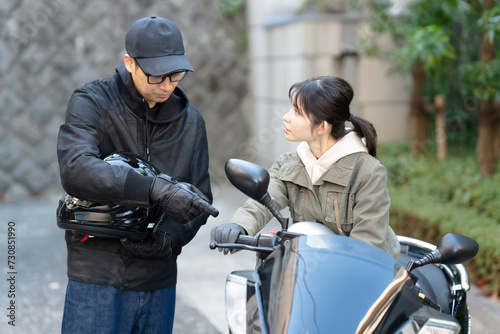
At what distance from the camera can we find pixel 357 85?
702cm

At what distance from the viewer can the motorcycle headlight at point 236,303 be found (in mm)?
1782

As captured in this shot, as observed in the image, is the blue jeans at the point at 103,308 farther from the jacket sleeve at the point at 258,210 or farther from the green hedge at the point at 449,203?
the green hedge at the point at 449,203

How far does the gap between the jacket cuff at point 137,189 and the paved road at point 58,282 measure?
2383 millimetres

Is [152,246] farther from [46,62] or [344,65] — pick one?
[46,62]

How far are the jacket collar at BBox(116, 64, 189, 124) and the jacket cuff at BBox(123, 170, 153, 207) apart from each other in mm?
398

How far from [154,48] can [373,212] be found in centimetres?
103

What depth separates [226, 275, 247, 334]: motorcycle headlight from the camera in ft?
5.85

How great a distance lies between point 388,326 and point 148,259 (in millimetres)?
1171

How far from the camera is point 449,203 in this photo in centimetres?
525

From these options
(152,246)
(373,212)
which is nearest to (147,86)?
(152,246)

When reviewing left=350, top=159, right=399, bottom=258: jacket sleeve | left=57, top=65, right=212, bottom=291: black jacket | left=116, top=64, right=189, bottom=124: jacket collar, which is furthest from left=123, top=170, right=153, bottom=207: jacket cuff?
left=350, top=159, right=399, bottom=258: jacket sleeve

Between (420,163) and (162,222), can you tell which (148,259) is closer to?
(162,222)

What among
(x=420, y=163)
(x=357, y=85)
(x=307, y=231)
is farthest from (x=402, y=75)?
(x=307, y=231)

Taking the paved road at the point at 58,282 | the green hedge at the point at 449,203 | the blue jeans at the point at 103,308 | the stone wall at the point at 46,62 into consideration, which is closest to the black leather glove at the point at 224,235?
the blue jeans at the point at 103,308
